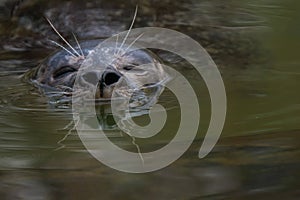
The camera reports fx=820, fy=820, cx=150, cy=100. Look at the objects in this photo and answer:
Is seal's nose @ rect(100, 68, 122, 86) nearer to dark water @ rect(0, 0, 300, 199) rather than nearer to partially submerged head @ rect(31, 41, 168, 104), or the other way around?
partially submerged head @ rect(31, 41, 168, 104)

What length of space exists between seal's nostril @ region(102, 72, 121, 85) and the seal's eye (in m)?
0.28

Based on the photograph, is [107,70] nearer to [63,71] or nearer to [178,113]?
[63,71]

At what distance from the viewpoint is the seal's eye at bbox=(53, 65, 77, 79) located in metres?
3.97

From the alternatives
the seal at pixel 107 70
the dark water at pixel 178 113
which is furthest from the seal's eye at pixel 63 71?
the dark water at pixel 178 113

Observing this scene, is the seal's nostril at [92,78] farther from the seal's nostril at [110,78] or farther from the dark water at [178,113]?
the dark water at [178,113]

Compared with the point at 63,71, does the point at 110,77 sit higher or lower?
higher

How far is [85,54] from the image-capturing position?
4000 millimetres

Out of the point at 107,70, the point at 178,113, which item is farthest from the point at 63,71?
the point at 178,113

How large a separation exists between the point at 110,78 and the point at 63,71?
38 cm

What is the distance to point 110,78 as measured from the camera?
371 centimetres

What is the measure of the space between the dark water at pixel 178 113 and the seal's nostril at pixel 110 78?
0.75ft

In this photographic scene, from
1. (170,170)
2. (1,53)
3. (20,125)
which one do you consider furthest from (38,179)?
(1,53)

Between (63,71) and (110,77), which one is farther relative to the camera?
(63,71)

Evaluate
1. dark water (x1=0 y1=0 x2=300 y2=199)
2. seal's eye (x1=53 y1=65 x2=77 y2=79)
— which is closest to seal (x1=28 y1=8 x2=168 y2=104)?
seal's eye (x1=53 y1=65 x2=77 y2=79)
